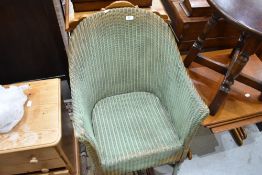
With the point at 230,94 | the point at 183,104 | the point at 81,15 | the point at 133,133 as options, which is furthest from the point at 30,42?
the point at 230,94

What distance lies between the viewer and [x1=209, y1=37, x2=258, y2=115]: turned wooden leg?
1.06 metres

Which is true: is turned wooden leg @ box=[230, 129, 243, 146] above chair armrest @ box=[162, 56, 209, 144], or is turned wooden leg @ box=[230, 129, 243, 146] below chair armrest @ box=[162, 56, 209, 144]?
below

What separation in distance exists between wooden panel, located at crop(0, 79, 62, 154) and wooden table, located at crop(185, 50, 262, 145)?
31.5 inches

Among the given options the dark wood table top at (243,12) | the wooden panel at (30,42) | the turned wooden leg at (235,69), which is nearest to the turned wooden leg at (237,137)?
the turned wooden leg at (235,69)

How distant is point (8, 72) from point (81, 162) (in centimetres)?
70

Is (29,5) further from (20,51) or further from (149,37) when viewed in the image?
(149,37)

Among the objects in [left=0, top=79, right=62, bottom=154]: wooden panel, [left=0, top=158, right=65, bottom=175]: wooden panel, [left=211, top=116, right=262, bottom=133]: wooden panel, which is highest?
[left=0, top=79, right=62, bottom=154]: wooden panel

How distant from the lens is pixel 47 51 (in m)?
1.44

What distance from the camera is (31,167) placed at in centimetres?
116

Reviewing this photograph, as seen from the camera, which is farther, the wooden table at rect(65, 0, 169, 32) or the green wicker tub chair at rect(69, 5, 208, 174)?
the wooden table at rect(65, 0, 169, 32)

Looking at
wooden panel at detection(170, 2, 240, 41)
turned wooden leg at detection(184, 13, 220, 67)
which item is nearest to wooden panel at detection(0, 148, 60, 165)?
turned wooden leg at detection(184, 13, 220, 67)

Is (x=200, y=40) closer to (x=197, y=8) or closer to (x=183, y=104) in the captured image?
(x=197, y=8)

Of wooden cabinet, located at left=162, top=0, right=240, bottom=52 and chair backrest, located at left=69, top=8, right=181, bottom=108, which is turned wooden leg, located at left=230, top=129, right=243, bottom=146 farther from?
chair backrest, located at left=69, top=8, right=181, bottom=108

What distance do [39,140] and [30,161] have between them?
0.14m
